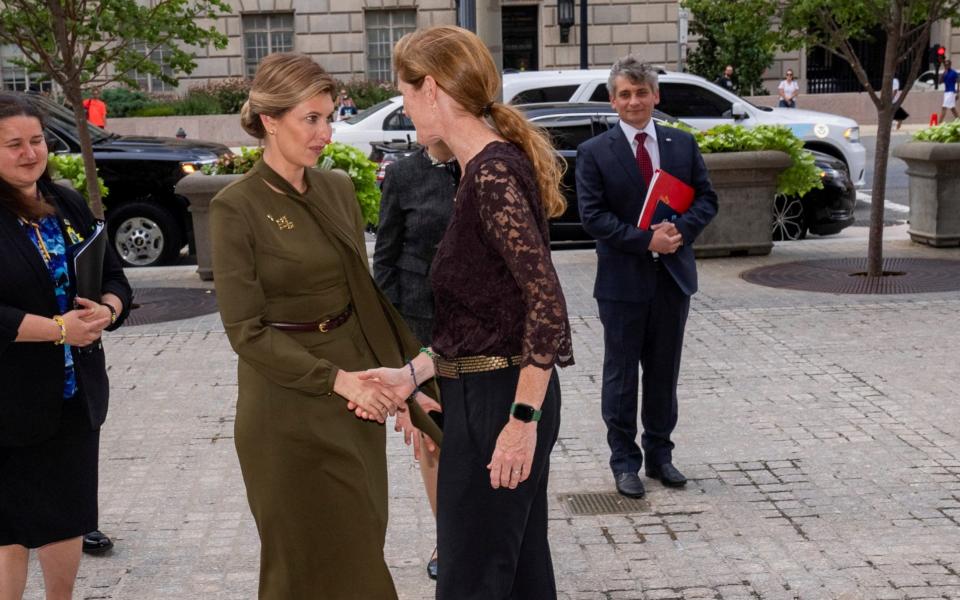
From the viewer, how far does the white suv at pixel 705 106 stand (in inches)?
721

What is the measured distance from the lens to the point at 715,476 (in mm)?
6422

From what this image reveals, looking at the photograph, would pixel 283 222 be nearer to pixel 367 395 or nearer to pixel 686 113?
pixel 367 395

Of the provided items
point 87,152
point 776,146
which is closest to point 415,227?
point 87,152

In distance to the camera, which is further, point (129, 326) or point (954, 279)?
point (954, 279)

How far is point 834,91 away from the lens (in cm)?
3800

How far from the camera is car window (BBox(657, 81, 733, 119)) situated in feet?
61.2

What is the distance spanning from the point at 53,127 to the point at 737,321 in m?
8.50

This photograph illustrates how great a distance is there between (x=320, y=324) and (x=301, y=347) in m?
0.14

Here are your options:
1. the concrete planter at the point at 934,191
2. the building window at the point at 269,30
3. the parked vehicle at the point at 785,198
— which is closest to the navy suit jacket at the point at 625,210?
the concrete planter at the point at 934,191

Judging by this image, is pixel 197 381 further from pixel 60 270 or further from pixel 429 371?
pixel 429 371

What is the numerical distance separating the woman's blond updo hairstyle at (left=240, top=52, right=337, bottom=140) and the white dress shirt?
2.39 metres

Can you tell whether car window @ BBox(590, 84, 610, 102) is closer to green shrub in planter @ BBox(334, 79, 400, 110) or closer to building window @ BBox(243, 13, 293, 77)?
green shrub in planter @ BBox(334, 79, 400, 110)

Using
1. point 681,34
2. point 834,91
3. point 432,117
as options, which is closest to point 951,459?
point 432,117

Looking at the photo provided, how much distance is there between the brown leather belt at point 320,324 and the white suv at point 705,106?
14.5 m
